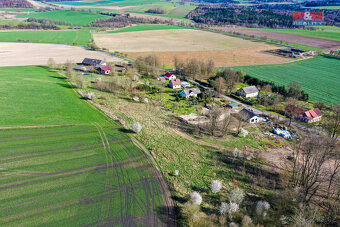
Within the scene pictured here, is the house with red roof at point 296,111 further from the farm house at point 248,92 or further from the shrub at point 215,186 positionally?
A: the shrub at point 215,186

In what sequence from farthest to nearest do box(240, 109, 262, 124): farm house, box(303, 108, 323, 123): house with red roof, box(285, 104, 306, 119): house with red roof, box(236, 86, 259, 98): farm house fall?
box(236, 86, 259, 98): farm house < box(285, 104, 306, 119): house with red roof < box(303, 108, 323, 123): house with red roof < box(240, 109, 262, 124): farm house

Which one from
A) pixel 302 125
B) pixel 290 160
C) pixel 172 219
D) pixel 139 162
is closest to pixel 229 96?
pixel 302 125

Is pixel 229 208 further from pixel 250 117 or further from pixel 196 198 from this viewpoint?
pixel 250 117

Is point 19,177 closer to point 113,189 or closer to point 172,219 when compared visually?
point 113,189

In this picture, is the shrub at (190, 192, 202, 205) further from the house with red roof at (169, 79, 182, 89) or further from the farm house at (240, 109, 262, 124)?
the house with red roof at (169, 79, 182, 89)

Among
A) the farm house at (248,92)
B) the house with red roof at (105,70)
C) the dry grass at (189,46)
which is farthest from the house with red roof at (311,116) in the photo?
the house with red roof at (105,70)

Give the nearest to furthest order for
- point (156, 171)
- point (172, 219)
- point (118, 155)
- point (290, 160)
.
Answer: point (172, 219)
point (156, 171)
point (118, 155)
point (290, 160)

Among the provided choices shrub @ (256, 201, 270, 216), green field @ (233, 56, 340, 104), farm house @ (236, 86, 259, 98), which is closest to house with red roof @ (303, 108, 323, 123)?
green field @ (233, 56, 340, 104)
